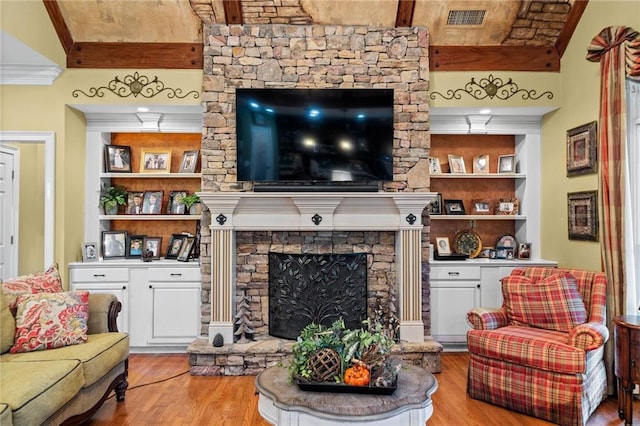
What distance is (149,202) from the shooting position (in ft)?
15.3

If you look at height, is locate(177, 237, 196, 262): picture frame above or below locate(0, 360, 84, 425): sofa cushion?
above

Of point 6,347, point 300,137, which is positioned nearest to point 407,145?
point 300,137

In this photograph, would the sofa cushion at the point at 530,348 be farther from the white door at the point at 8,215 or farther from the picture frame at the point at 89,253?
the white door at the point at 8,215

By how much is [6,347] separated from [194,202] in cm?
221

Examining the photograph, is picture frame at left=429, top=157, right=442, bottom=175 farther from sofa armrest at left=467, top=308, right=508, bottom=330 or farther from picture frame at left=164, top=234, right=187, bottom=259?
picture frame at left=164, top=234, right=187, bottom=259

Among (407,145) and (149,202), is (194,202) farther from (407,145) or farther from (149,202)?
(407,145)

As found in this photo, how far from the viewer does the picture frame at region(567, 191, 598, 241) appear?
363cm

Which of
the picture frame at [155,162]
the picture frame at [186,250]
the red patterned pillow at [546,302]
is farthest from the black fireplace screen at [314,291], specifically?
the picture frame at [155,162]

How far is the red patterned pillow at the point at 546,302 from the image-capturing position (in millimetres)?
3072

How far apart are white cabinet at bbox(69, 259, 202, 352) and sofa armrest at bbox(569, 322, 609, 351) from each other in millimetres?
3209

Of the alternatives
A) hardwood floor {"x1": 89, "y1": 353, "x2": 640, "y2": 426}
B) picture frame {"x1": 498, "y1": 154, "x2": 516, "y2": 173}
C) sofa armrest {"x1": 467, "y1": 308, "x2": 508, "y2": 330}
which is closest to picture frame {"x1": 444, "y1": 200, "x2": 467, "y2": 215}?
picture frame {"x1": 498, "y1": 154, "x2": 516, "y2": 173}

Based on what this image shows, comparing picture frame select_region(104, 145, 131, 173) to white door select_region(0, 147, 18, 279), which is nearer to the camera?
picture frame select_region(104, 145, 131, 173)

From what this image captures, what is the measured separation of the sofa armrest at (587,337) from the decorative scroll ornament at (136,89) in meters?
3.69

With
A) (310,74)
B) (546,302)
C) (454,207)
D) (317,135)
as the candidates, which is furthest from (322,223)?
(546,302)
